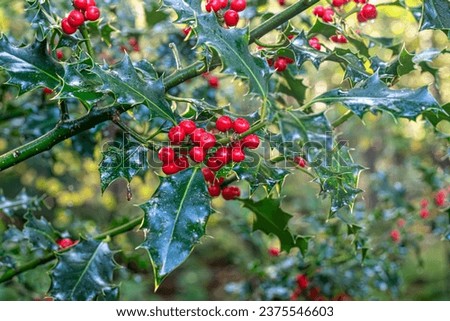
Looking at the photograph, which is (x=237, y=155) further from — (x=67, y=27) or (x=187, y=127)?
(x=67, y=27)

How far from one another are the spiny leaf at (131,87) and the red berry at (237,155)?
19 cm

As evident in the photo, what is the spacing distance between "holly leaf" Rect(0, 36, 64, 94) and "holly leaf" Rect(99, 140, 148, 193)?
24 cm

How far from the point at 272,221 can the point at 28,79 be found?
2.92ft

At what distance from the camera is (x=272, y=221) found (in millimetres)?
1827

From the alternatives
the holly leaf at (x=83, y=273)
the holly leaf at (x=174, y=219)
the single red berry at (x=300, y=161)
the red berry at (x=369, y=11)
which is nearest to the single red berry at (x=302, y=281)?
the holly leaf at (x=83, y=273)

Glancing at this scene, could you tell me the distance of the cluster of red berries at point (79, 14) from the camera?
4.57 ft

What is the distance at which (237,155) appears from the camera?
120 cm

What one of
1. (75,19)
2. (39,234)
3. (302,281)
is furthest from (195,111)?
(302,281)

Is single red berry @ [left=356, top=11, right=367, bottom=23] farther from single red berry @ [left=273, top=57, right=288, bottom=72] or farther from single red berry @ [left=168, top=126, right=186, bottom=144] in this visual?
single red berry @ [left=168, top=126, right=186, bottom=144]

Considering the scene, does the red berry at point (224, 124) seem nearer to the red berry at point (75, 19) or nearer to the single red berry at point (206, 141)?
Result: the single red berry at point (206, 141)

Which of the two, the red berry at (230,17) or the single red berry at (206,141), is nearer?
the single red berry at (206,141)

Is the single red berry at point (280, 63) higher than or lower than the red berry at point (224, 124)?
lower

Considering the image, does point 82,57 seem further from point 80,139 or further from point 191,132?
point 80,139

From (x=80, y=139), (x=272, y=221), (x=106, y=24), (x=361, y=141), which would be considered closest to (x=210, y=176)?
(x=272, y=221)
